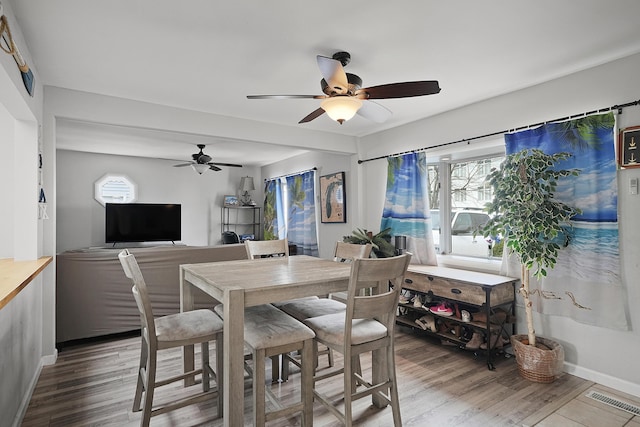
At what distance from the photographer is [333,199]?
5.30 meters

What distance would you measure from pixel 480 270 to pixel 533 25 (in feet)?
7.12

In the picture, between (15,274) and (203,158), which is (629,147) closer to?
(15,274)

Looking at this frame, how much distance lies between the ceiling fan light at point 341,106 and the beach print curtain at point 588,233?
1654mm

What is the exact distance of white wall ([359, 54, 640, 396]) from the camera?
96.5 inches

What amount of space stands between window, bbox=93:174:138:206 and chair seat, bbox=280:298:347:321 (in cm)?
533

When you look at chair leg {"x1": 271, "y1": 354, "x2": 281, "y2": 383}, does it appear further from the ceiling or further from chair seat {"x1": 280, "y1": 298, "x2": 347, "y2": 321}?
the ceiling

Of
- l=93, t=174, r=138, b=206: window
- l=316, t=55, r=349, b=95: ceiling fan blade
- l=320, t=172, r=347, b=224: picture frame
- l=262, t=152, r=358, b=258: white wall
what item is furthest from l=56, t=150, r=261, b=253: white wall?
l=316, t=55, r=349, b=95: ceiling fan blade

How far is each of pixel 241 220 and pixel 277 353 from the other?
20.3 ft

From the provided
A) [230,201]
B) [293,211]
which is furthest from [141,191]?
[293,211]

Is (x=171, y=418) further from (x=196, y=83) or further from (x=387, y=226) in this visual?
(x=387, y=226)

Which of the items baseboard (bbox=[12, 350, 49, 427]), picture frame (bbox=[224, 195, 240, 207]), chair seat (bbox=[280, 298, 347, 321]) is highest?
picture frame (bbox=[224, 195, 240, 207])

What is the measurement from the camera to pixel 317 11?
1973 millimetres

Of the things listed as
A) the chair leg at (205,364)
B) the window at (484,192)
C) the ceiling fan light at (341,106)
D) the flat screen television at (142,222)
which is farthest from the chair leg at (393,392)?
the flat screen television at (142,222)

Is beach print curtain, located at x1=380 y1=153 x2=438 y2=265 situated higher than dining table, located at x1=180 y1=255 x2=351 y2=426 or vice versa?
beach print curtain, located at x1=380 y1=153 x2=438 y2=265
